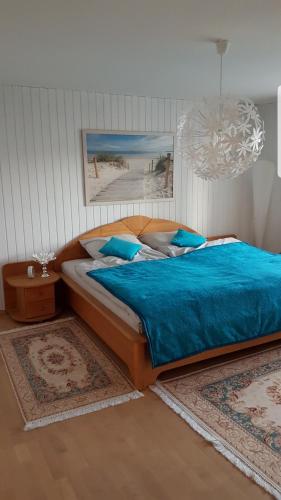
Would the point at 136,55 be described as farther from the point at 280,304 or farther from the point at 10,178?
the point at 280,304

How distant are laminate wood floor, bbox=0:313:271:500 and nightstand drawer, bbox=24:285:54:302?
1413 mm

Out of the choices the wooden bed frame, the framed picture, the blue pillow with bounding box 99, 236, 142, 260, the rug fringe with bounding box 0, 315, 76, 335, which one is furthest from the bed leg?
the framed picture

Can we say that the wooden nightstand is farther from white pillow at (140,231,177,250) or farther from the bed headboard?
white pillow at (140,231,177,250)

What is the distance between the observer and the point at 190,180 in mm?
5105

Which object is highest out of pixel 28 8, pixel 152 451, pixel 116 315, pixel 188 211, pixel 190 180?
pixel 28 8

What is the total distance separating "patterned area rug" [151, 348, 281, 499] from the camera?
80.9 inches

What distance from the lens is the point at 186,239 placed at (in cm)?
463

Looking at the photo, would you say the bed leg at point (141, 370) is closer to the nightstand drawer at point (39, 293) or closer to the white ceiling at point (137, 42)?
the nightstand drawer at point (39, 293)

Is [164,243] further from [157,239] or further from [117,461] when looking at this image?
[117,461]

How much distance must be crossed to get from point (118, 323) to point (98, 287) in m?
0.60

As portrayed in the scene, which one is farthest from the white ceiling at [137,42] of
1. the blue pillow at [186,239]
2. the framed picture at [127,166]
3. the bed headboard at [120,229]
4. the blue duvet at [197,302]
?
the blue duvet at [197,302]

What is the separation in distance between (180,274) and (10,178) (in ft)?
6.54

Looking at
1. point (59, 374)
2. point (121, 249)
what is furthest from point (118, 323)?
point (121, 249)

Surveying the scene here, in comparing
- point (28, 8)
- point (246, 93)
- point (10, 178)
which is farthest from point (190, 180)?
point (28, 8)
